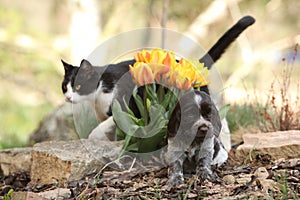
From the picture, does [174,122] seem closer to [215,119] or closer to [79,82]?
[215,119]

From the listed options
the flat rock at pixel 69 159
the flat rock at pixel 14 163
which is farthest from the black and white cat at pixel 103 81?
the flat rock at pixel 14 163

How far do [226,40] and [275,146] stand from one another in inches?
31.1

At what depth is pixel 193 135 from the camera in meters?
2.10

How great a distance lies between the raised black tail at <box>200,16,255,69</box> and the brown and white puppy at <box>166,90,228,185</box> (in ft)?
2.86

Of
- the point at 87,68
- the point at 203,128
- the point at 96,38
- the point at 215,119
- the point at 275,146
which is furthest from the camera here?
the point at 96,38

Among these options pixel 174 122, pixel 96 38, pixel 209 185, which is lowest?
pixel 209 185

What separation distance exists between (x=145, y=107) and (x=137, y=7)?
713cm

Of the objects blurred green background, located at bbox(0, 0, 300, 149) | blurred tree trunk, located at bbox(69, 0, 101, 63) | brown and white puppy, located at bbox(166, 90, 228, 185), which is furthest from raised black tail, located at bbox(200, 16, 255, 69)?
blurred tree trunk, located at bbox(69, 0, 101, 63)

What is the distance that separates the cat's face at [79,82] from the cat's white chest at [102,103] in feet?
0.17

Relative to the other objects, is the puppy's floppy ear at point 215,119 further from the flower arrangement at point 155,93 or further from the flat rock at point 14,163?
the flat rock at point 14,163

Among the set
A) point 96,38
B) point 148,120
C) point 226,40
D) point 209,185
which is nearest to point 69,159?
point 148,120

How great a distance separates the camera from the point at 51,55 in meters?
8.59

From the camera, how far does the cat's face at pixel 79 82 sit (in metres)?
2.99

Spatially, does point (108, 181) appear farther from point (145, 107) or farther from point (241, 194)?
point (241, 194)
